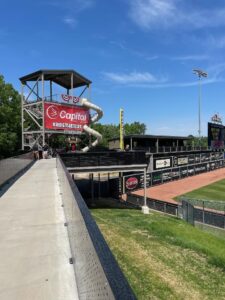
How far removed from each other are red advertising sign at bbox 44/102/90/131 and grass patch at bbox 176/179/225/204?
15774 millimetres

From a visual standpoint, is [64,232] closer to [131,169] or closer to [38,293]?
[38,293]

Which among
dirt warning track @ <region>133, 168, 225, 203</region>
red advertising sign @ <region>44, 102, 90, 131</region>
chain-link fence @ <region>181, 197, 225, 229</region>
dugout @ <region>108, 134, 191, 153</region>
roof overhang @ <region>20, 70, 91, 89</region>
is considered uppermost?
A: roof overhang @ <region>20, 70, 91, 89</region>

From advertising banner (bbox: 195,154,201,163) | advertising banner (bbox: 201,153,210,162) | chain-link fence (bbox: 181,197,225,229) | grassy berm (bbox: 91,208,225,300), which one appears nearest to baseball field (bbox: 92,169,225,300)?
grassy berm (bbox: 91,208,225,300)

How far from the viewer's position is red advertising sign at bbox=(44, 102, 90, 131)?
4294cm

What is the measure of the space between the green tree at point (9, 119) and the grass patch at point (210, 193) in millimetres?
31557

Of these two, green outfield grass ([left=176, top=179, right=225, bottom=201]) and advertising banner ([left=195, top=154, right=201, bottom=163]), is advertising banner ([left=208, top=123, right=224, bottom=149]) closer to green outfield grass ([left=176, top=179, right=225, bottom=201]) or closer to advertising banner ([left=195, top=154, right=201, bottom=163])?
advertising banner ([left=195, top=154, right=201, bottom=163])

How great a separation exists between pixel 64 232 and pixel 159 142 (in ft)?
269

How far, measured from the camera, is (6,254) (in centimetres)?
595

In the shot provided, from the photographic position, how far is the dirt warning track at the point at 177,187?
132ft

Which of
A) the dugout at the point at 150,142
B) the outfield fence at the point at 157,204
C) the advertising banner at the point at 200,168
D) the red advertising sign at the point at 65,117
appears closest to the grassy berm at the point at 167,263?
the outfield fence at the point at 157,204

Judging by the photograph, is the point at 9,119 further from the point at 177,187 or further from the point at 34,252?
the point at 34,252

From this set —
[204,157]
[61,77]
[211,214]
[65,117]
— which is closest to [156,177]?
[65,117]

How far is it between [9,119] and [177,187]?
31.4 m

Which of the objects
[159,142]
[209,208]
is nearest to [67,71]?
[209,208]
